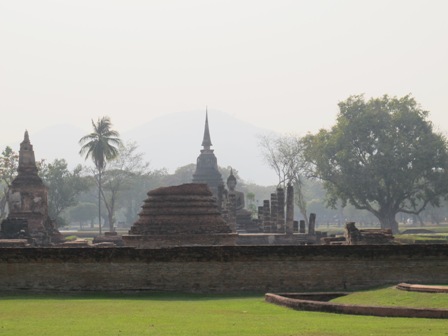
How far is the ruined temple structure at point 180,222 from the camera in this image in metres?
34.8

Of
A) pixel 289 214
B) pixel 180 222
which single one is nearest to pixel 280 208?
pixel 289 214

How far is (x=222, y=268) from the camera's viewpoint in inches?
932

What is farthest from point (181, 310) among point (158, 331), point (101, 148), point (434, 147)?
point (101, 148)

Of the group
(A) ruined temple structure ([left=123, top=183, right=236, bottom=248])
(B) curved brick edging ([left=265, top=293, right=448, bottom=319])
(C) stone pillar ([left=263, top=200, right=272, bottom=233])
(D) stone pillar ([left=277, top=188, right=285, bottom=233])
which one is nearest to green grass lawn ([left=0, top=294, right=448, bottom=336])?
(B) curved brick edging ([left=265, top=293, right=448, bottom=319])

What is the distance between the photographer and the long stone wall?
23.5 meters

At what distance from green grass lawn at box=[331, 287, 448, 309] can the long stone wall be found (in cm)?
240

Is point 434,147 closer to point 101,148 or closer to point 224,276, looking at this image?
point 101,148

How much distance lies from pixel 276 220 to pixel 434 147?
59.1 ft

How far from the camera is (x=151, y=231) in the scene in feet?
116

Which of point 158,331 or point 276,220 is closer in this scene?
point 158,331

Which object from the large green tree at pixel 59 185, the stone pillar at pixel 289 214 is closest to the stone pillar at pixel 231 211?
the stone pillar at pixel 289 214

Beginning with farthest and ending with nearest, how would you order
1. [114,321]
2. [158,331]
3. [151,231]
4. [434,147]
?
[434,147], [151,231], [114,321], [158,331]

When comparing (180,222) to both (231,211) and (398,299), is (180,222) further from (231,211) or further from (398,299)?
(231,211)

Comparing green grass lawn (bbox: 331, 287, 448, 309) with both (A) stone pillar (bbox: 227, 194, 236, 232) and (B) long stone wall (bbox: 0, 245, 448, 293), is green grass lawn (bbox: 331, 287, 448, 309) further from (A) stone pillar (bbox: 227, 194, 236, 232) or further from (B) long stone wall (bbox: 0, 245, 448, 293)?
(A) stone pillar (bbox: 227, 194, 236, 232)
